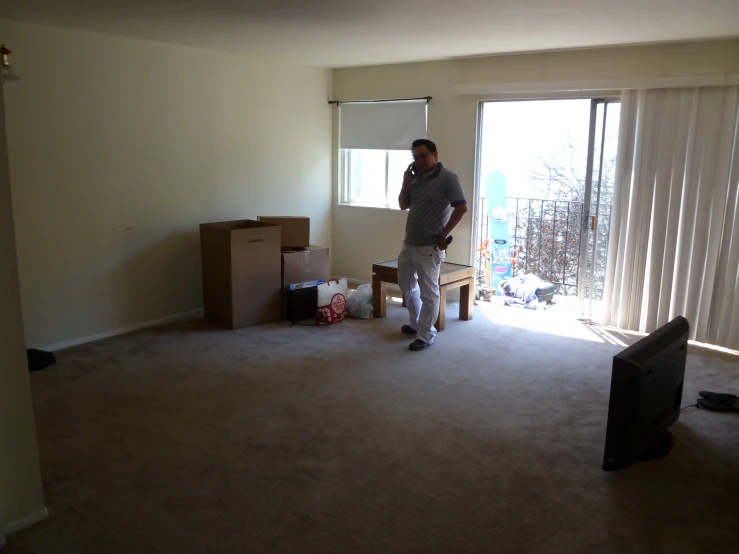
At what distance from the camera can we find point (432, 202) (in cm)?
429

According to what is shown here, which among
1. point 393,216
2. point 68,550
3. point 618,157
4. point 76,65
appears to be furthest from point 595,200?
point 68,550

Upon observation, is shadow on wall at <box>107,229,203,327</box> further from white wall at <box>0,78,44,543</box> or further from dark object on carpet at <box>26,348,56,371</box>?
white wall at <box>0,78,44,543</box>

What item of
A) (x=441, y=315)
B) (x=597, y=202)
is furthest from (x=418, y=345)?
(x=597, y=202)

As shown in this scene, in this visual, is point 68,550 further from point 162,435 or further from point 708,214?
point 708,214

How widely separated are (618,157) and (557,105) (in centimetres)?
92

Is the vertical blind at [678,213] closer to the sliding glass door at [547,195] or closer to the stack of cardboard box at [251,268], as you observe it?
the sliding glass door at [547,195]

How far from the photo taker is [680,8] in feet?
10.5

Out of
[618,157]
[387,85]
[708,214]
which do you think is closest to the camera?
[708,214]

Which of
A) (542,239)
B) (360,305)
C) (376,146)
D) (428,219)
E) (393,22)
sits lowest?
(360,305)

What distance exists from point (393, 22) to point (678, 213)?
8.24ft

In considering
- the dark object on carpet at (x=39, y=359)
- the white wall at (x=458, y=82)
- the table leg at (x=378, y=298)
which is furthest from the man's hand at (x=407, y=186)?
the dark object on carpet at (x=39, y=359)

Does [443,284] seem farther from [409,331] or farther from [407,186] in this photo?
[407,186]

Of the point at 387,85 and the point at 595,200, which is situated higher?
the point at 387,85

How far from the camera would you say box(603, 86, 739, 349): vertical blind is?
431 centimetres
